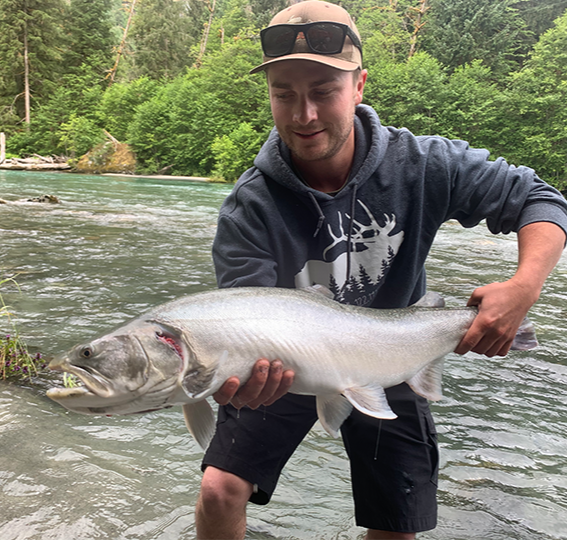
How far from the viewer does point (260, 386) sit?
76.2 inches

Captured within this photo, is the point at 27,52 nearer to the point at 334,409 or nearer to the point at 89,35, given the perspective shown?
the point at 89,35

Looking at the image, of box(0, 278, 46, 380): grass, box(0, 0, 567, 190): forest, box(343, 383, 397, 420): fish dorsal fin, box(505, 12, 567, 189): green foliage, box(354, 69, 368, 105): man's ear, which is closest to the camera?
box(343, 383, 397, 420): fish dorsal fin

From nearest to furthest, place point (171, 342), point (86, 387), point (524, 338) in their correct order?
point (86, 387)
point (171, 342)
point (524, 338)

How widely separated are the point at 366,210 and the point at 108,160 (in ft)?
116

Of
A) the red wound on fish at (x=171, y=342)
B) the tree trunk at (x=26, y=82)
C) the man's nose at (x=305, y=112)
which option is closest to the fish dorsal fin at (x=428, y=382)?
the red wound on fish at (x=171, y=342)

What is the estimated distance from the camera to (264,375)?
191cm

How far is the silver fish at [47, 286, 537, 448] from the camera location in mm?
1705

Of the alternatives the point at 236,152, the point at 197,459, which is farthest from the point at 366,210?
the point at 236,152

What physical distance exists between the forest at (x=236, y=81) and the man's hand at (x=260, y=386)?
3108 centimetres

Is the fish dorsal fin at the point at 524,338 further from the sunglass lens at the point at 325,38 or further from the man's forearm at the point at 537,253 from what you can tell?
the sunglass lens at the point at 325,38

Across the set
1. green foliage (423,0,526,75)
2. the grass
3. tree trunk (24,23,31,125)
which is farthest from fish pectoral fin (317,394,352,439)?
tree trunk (24,23,31,125)

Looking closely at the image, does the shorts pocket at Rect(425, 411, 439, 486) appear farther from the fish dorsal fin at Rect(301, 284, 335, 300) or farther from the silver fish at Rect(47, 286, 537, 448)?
the fish dorsal fin at Rect(301, 284, 335, 300)

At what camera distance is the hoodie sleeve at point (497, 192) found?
93.4 inches

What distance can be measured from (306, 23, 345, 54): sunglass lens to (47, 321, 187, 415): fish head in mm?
1499
